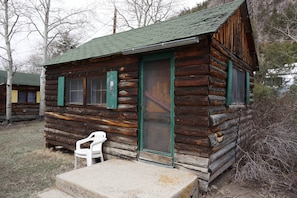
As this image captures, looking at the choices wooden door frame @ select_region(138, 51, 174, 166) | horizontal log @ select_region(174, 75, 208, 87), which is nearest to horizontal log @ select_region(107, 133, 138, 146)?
wooden door frame @ select_region(138, 51, 174, 166)

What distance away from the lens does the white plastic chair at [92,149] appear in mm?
4410

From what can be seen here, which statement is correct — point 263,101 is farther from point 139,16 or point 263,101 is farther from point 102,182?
point 139,16

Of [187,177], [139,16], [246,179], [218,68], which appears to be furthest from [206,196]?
[139,16]

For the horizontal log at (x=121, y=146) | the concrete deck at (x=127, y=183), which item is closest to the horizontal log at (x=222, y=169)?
the concrete deck at (x=127, y=183)

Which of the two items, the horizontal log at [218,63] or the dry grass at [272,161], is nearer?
the horizontal log at [218,63]

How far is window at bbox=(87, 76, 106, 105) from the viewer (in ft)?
16.7

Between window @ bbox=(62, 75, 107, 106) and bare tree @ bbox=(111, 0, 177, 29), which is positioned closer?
window @ bbox=(62, 75, 107, 106)

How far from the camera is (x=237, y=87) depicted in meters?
5.30

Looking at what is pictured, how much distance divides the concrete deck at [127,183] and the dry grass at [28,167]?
2.89 feet

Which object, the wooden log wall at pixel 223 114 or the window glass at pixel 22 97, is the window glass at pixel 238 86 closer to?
the wooden log wall at pixel 223 114

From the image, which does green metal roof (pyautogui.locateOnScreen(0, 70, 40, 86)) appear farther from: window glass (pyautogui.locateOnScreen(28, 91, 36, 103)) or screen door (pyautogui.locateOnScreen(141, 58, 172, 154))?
screen door (pyautogui.locateOnScreen(141, 58, 172, 154))

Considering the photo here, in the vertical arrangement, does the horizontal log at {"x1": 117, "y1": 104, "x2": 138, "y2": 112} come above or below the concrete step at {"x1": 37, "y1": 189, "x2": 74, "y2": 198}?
above

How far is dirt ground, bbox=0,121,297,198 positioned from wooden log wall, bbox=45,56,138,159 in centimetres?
64

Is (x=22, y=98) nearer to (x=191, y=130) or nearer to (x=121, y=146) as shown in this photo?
(x=121, y=146)
